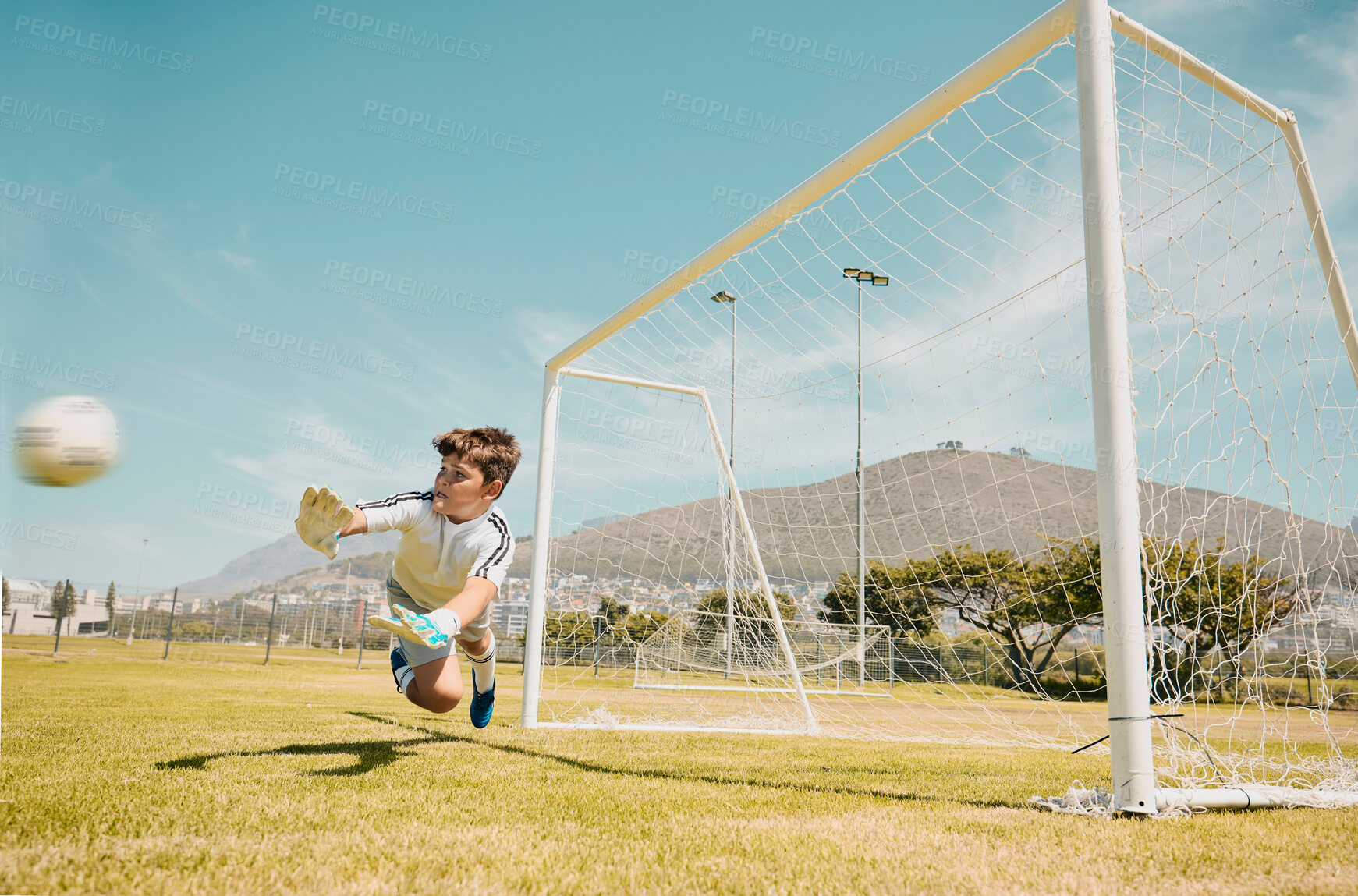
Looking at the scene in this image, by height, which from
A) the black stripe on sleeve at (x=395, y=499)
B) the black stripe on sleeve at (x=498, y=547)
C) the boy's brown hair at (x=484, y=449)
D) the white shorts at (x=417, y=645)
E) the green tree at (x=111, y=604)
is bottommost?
the green tree at (x=111, y=604)

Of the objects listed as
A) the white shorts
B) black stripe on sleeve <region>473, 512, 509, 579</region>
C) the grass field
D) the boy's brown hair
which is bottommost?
the grass field

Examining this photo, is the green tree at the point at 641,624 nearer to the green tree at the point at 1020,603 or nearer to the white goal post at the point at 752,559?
the white goal post at the point at 752,559

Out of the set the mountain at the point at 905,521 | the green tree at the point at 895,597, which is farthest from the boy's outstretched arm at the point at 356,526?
the green tree at the point at 895,597

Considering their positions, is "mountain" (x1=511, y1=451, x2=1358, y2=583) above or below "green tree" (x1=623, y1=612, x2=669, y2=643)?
above

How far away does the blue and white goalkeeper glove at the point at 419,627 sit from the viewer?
320cm

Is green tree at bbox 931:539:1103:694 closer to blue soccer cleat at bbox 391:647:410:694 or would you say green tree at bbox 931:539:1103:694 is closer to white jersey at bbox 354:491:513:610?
white jersey at bbox 354:491:513:610

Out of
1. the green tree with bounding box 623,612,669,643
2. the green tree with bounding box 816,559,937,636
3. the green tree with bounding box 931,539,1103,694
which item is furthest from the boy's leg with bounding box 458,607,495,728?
the green tree with bounding box 623,612,669,643

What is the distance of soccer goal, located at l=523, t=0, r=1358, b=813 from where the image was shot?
412 cm

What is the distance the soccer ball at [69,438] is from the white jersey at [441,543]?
1431mm

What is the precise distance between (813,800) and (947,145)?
160 inches

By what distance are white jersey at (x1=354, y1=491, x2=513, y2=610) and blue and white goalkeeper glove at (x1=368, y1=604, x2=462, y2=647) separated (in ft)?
2.38

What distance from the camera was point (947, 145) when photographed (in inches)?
201

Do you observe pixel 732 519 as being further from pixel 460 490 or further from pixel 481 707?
pixel 460 490

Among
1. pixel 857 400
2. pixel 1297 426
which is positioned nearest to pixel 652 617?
pixel 857 400
